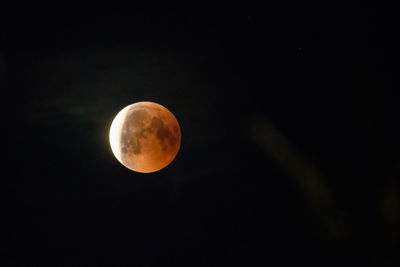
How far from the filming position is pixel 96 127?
446 cm

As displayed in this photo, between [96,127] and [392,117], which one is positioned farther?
[96,127]

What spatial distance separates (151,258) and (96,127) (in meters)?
2.17

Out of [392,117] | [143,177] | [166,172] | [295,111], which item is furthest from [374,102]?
[143,177]

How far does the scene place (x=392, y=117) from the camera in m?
4.13

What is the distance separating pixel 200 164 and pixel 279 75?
1.77 m

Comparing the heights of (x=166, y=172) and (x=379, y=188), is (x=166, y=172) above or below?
above

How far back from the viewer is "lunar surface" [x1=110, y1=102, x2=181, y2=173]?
9.59 ft

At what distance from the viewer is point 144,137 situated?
292 cm

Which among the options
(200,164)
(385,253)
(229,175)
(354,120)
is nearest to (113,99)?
(200,164)

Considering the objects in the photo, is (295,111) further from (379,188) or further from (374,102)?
(379,188)

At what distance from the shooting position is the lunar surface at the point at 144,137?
2.92 meters

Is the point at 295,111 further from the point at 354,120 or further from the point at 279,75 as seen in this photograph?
the point at 354,120

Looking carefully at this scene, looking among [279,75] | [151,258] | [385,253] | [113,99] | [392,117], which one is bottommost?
[385,253]

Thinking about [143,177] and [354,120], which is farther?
[143,177]
